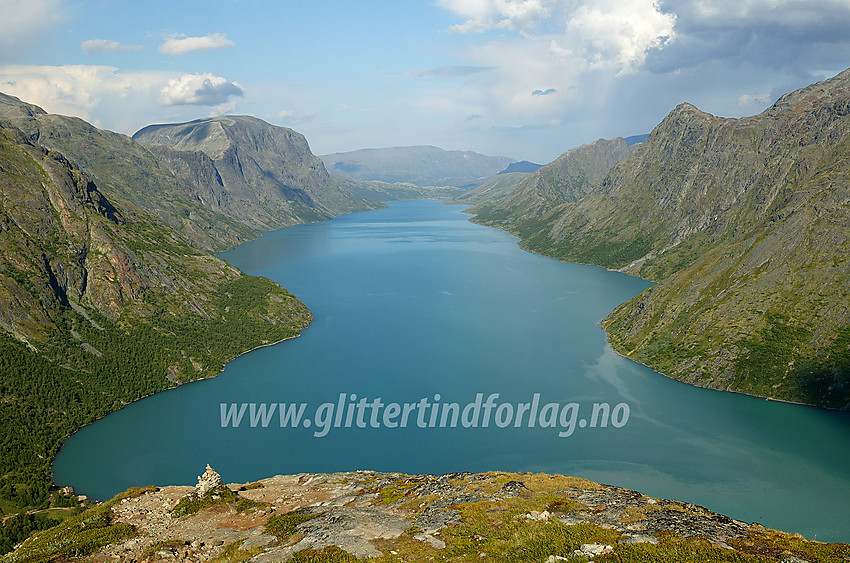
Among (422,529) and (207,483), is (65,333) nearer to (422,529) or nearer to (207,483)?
(207,483)

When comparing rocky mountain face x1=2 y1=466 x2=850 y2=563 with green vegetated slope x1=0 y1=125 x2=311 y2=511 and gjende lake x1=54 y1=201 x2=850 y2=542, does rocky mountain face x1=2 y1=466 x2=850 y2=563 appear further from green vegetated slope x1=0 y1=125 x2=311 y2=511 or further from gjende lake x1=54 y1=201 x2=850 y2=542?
green vegetated slope x1=0 y1=125 x2=311 y2=511

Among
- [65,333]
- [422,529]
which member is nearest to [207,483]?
[422,529]

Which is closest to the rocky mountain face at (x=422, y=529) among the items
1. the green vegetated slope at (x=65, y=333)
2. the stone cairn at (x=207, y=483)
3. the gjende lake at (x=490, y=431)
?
the stone cairn at (x=207, y=483)

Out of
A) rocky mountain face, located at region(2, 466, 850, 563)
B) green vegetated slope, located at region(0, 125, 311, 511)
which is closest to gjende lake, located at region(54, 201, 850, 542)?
green vegetated slope, located at region(0, 125, 311, 511)

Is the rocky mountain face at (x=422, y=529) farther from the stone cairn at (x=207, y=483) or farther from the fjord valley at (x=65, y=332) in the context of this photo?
the fjord valley at (x=65, y=332)

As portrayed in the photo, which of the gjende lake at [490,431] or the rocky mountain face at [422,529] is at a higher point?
the rocky mountain face at [422,529]
